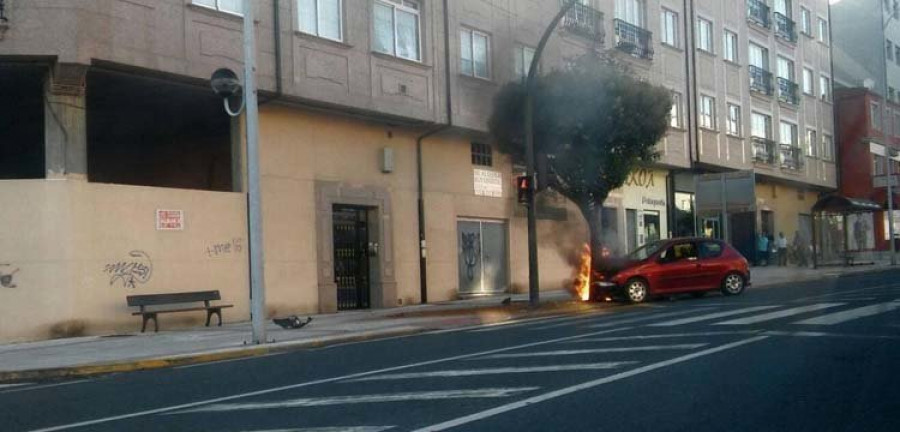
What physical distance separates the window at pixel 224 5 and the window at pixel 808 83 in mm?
31583

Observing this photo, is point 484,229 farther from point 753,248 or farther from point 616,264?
point 753,248

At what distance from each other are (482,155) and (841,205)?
57.9 feet

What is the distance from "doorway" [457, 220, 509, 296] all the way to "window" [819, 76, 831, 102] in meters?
25.3

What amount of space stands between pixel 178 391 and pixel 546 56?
1804cm

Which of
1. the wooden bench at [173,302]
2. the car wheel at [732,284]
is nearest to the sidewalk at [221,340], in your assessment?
the wooden bench at [173,302]

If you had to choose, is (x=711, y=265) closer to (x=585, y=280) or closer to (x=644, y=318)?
(x=585, y=280)

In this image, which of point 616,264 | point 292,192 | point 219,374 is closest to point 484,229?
point 616,264

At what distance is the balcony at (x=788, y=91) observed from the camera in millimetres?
40375

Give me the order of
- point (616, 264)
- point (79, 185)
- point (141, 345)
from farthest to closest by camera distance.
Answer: point (616, 264), point (79, 185), point (141, 345)

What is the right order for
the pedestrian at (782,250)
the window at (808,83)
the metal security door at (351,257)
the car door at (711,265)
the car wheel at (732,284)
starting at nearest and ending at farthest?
the metal security door at (351,257), the car door at (711,265), the car wheel at (732,284), the pedestrian at (782,250), the window at (808,83)

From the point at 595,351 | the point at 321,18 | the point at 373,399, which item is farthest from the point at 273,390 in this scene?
the point at 321,18

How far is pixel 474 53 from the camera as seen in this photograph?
79.5ft

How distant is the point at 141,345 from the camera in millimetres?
14367

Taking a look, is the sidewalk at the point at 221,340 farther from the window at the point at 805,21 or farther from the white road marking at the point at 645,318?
the window at the point at 805,21
